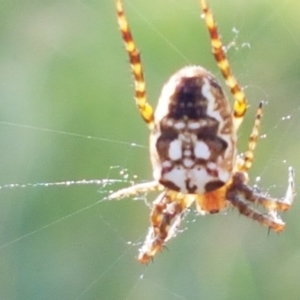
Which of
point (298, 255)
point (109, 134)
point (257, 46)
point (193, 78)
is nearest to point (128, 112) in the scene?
point (109, 134)

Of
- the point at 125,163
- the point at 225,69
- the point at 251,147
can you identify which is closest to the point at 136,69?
the point at 225,69

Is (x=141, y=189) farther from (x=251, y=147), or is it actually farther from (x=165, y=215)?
(x=251, y=147)

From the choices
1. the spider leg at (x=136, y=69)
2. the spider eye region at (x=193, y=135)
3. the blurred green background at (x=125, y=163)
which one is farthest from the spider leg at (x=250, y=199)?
the blurred green background at (x=125, y=163)

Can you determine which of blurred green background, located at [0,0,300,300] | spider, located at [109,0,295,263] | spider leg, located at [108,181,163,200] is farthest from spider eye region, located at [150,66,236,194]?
blurred green background, located at [0,0,300,300]

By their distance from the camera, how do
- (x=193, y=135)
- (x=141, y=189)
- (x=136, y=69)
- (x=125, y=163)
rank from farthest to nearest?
(x=125, y=163) < (x=141, y=189) < (x=136, y=69) < (x=193, y=135)

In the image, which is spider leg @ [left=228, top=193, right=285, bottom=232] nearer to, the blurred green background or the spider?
the spider

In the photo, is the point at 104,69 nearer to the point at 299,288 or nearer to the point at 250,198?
the point at 299,288

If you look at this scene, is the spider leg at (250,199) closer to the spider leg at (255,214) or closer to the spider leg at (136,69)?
the spider leg at (255,214)
